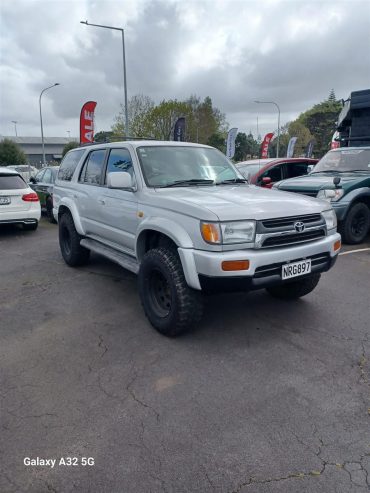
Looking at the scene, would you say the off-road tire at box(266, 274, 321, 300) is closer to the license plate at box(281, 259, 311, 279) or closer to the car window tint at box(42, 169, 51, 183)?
the license plate at box(281, 259, 311, 279)

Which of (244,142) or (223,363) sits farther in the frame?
(244,142)

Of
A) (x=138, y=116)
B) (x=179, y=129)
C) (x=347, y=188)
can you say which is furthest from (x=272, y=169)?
(x=138, y=116)

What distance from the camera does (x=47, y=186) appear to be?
10.4m

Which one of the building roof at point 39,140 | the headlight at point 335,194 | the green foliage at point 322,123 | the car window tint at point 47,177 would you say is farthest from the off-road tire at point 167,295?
the building roof at point 39,140

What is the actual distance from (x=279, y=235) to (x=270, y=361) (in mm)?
1074

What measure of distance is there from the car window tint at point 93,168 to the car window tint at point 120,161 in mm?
260

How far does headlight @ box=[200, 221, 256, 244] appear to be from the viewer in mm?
2998

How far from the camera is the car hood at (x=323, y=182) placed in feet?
22.6

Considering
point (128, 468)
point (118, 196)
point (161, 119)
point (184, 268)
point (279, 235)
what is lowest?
point (128, 468)

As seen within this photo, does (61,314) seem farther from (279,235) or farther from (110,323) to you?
(279,235)

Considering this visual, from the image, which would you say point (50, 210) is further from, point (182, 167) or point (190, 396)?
point (190, 396)

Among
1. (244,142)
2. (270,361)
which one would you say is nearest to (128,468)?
(270,361)

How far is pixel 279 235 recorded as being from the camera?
3191 millimetres

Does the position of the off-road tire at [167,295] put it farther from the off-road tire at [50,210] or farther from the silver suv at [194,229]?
the off-road tire at [50,210]
